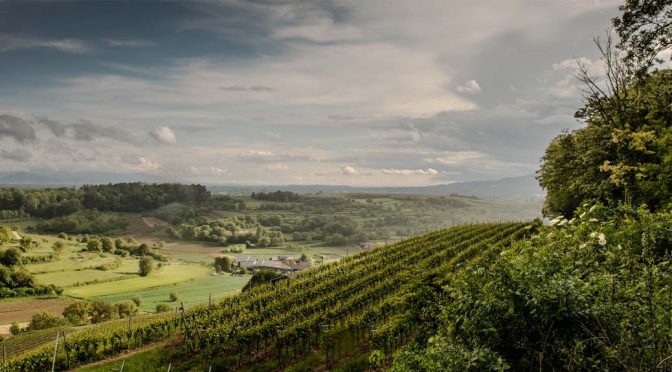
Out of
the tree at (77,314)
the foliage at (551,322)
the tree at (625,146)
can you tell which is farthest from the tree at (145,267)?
the foliage at (551,322)

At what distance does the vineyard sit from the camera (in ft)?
59.8

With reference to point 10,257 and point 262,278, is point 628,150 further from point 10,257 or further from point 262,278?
point 10,257

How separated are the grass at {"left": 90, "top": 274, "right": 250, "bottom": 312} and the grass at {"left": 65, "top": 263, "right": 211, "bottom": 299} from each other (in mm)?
2285

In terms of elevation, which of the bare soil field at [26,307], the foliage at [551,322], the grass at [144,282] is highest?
the foliage at [551,322]

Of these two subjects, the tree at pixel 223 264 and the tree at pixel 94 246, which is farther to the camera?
the tree at pixel 94 246

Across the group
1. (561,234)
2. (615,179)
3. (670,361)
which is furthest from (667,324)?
(615,179)

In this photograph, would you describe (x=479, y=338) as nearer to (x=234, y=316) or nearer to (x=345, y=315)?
(x=345, y=315)

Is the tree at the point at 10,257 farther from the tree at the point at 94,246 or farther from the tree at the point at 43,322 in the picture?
the tree at the point at 43,322

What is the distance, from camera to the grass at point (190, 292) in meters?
77.6

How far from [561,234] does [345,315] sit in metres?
14.5

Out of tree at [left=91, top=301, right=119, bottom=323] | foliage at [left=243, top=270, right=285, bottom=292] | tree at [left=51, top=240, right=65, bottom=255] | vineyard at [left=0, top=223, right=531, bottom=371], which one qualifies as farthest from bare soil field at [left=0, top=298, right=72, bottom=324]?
foliage at [left=243, top=270, right=285, bottom=292]

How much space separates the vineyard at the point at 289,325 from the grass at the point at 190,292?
48191 millimetres

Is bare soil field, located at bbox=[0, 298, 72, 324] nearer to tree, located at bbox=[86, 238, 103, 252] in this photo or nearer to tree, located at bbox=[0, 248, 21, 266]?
tree, located at bbox=[0, 248, 21, 266]

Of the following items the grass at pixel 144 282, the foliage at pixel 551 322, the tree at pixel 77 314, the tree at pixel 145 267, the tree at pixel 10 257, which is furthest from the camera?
the tree at pixel 145 267
